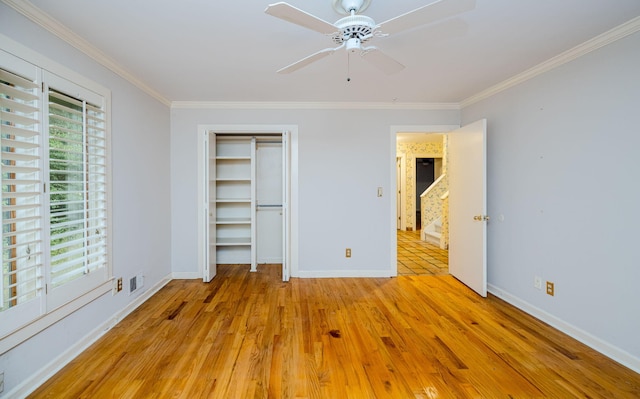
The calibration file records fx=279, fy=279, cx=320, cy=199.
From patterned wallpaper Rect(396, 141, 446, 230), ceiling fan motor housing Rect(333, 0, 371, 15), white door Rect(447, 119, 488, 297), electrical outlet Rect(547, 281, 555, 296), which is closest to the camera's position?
ceiling fan motor housing Rect(333, 0, 371, 15)

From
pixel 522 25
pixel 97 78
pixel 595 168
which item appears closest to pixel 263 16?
pixel 97 78

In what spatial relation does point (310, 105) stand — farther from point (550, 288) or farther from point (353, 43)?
point (550, 288)

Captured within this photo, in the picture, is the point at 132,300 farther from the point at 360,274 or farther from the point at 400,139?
the point at 400,139

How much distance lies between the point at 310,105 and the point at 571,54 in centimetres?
258

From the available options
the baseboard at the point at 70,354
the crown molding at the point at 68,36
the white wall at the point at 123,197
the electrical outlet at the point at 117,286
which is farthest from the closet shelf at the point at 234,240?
the crown molding at the point at 68,36

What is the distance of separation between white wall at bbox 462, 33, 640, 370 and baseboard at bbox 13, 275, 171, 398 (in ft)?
12.6

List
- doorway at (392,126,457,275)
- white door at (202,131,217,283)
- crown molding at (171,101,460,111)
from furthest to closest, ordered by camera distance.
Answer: doorway at (392,126,457,275)
crown molding at (171,101,460,111)
white door at (202,131,217,283)

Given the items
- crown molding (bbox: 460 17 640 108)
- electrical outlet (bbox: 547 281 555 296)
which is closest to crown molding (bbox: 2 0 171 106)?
crown molding (bbox: 460 17 640 108)

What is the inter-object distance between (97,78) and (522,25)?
3280 mm

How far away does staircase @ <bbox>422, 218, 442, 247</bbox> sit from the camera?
5.98 m

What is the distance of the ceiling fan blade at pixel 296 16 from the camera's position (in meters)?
1.24

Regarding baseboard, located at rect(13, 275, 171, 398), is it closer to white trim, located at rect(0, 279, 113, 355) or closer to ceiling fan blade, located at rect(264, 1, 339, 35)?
white trim, located at rect(0, 279, 113, 355)

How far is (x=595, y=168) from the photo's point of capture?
83.6 inches

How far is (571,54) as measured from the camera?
89.4 inches
